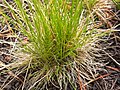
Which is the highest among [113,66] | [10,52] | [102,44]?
[10,52]

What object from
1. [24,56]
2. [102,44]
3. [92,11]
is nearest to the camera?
[24,56]

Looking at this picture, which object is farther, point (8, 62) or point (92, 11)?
point (92, 11)

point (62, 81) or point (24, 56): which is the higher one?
point (24, 56)

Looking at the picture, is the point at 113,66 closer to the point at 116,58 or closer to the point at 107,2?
the point at 116,58

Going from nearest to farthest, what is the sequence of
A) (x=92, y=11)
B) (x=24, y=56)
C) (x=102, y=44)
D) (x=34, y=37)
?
(x=34, y=37) < (x=24, y=56) < (x=102, y=44) < (x=92, y=11)

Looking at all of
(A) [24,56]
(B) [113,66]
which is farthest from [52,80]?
(B) [113,66]

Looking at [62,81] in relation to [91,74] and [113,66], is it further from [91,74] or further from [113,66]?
[113,66]

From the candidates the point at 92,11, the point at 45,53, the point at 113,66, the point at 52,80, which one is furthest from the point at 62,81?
the point at 92,11
